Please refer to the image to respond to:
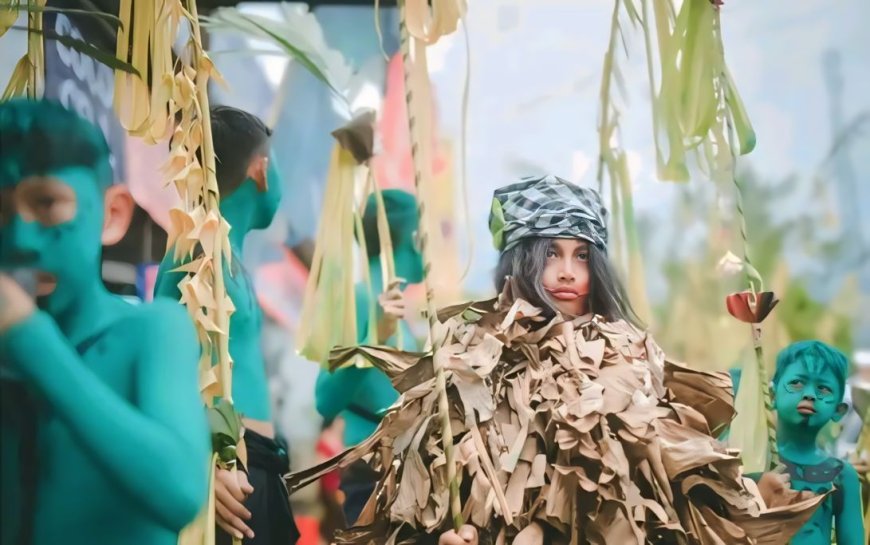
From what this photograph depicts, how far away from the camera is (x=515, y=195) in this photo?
3.72ft

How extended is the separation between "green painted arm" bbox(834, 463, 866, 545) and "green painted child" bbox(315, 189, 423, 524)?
643 millimetres

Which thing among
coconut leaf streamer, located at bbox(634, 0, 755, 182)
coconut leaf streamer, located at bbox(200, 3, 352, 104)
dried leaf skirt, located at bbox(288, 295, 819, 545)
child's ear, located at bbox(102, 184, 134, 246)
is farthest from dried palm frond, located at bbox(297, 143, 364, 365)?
coconut leaf streamer, located at bbox(634, 0, 755, 182)

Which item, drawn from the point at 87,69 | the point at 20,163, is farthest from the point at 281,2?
the point at 20,163

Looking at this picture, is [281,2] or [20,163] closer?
[20,163]

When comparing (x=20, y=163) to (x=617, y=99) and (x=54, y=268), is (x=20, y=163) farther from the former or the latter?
(x=617, y=99)

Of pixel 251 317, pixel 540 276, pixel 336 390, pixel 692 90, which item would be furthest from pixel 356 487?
pixel 692 90

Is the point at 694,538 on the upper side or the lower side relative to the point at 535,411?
lower

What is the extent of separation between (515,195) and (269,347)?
1.36 feet

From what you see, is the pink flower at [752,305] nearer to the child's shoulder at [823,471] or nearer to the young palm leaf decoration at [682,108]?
the young palm leaf decoration at [682,108]

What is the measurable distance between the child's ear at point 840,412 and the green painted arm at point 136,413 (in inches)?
35.3

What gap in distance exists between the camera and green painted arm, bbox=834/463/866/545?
3.94ft

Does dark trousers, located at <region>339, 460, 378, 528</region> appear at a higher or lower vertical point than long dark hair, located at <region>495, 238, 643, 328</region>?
lower

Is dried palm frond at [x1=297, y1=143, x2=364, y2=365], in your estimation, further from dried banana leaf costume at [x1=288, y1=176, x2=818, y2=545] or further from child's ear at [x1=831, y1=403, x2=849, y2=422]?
child's ear at [x1=831, y1=403, x2=849, y2=422]

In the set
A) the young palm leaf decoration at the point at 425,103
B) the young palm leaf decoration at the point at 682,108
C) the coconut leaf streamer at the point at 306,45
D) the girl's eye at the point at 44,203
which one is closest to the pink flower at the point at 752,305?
the young palm leaf decoration at the point at 682,108
